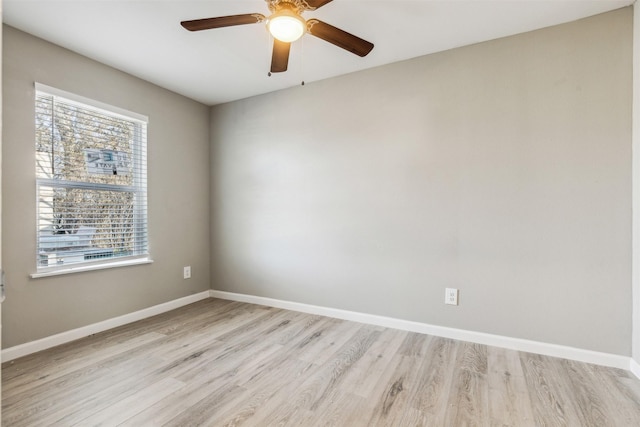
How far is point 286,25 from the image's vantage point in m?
1.93

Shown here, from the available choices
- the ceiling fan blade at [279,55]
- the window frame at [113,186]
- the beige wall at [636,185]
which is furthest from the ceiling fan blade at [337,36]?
the window frame at [113,186]

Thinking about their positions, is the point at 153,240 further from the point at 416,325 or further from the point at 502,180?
the point at 502,180

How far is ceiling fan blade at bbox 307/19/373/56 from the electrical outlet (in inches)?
78.3

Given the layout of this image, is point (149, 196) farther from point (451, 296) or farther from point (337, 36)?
point (451, 296)

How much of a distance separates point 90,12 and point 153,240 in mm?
2031

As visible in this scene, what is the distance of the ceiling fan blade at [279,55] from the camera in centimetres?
218

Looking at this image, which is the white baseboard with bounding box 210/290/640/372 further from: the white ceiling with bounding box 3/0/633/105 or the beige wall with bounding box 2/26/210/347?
Result: the white ceiling with bounding box 3/0/633/105

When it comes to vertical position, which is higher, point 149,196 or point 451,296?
point 149,196

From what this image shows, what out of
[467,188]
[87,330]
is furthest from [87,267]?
[467,188]

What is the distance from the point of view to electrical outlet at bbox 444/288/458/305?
9.39ft

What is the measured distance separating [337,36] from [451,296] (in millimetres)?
2190

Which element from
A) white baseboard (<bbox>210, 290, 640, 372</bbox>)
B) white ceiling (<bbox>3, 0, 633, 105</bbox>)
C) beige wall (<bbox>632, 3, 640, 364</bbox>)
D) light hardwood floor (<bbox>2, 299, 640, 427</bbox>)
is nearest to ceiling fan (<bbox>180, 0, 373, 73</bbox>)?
white ceiling (<bbox>3, 0, 633, 105</bbox>)

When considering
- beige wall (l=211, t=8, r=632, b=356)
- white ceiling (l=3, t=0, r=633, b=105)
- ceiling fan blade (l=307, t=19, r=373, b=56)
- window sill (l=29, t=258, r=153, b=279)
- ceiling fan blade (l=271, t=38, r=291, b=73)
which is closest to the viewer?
ceiling fan blade (l=307, t=19, r=373, b=56)

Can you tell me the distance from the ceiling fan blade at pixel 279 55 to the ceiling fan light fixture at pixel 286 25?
0.14 meters
